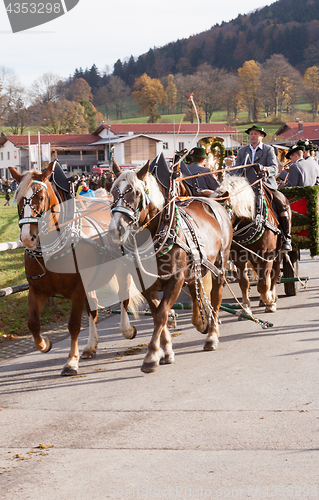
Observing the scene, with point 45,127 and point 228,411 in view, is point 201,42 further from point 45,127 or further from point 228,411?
point 228,411

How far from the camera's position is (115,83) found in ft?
433

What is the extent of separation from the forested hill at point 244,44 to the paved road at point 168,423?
149 m

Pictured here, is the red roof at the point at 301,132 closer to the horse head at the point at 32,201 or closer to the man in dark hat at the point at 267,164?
the man in dark hat at the point at 267,164

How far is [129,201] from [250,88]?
108019 millimetres

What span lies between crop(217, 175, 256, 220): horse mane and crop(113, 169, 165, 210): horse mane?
7.57 feet

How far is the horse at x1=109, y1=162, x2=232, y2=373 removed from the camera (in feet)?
16.1

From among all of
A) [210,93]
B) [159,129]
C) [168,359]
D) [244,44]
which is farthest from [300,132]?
[244,44]

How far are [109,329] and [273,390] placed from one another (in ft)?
11.2

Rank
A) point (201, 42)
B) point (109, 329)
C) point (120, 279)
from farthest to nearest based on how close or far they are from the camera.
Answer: point (201, 42), point (109, 329), point (120, 279)

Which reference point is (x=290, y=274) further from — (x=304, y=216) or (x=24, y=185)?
(x=24, y=185)

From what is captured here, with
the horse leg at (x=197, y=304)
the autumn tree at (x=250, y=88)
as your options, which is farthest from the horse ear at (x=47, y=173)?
the autumn tree at (x=250, y=88)

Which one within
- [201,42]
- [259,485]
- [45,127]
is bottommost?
[259,485]

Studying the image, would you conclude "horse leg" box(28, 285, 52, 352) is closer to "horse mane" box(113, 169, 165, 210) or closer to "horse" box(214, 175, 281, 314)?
"horse mane" box(113, 169, 165, 210)

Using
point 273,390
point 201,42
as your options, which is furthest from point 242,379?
point 201,42
